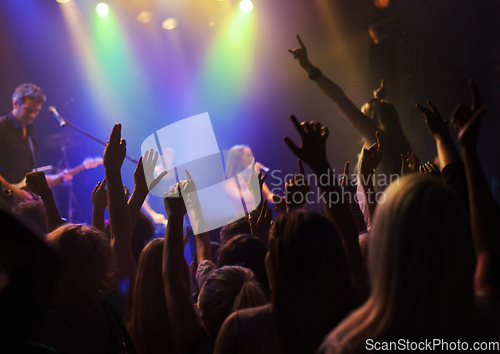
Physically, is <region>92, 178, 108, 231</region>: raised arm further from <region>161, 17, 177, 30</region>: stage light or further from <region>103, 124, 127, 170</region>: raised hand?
<region>161, 17, 177, 30</region>: stage light

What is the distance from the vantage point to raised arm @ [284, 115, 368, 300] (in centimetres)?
153

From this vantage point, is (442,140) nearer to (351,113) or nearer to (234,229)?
(351,113)

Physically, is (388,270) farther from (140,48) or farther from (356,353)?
(140,48)

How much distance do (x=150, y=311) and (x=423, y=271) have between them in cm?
125

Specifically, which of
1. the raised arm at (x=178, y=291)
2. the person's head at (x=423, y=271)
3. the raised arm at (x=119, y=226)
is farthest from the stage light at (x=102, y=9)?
the person's head at (x=423, y=271)

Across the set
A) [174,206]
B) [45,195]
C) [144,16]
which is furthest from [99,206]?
[144,16]

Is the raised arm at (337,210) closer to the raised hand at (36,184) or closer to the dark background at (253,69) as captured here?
the raised hand at (36,184)

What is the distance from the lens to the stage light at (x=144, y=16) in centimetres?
797

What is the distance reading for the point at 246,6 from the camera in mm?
8102

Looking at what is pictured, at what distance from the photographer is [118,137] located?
2.29 metres

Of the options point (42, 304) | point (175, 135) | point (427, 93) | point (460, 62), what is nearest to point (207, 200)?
point (175, 135)

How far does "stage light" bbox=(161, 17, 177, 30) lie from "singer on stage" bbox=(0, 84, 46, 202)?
2966 millimetres

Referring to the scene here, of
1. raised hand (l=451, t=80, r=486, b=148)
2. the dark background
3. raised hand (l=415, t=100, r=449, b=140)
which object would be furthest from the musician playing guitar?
raised hand (l=451, t=80, r=486, b=148)

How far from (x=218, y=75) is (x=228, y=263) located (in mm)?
7152
